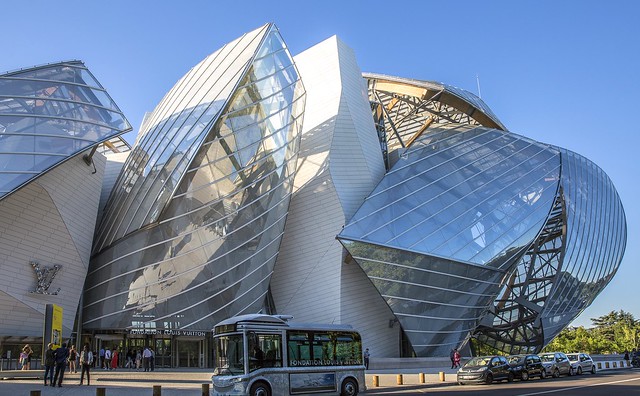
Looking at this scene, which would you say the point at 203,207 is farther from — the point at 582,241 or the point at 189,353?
the point at 582,241

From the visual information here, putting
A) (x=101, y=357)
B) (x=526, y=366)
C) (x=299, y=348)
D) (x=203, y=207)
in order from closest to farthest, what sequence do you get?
1. (x=299, y=348)
2. (x=526, y=366)
3. (x=101, y=357)
4. (x=203, y=207)

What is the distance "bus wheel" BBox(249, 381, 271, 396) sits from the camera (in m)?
16.2

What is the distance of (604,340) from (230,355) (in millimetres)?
94115

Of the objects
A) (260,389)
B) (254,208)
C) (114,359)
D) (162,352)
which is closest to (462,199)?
(254,208)

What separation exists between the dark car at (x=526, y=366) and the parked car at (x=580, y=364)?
158 inches

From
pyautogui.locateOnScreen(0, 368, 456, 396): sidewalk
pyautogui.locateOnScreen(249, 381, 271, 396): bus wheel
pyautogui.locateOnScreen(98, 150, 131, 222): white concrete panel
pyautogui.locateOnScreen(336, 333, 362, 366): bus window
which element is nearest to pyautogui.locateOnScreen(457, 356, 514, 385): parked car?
pyautogui.locateOnScreen(0, 368, 456, 396): sidewalk

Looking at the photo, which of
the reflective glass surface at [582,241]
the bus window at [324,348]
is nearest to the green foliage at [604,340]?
the reflective glass surface at [582,241]

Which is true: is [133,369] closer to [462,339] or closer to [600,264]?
[462,339]

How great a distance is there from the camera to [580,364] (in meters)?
32.0

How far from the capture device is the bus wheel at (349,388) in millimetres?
18380

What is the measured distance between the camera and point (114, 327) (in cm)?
3138

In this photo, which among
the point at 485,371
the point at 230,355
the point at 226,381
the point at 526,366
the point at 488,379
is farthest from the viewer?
the point at 526,366

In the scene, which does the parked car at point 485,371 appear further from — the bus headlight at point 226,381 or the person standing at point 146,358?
the person standing at point 146,358

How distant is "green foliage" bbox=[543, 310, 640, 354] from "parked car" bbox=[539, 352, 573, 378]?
48943 millimetres
